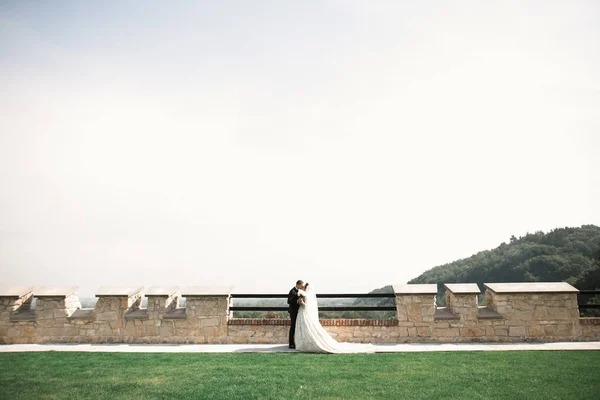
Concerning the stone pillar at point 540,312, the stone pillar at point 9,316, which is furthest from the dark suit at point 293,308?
the stone pillar at point 9,316

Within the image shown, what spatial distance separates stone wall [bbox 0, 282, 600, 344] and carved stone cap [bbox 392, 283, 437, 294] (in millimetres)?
25

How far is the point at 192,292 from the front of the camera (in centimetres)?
1047

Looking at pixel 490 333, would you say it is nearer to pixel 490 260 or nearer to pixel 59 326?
pixel 59 326

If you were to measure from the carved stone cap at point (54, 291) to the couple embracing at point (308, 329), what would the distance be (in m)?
5.98

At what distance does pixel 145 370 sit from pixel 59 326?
4826 millimetres

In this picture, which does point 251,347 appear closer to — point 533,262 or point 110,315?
point 110,315

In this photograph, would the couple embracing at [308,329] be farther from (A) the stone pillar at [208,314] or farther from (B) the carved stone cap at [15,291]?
(B) the carved stone cap at [15,291]

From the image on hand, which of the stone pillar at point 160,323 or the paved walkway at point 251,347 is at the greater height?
the stone pillar at point 160,323

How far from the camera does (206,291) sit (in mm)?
10539

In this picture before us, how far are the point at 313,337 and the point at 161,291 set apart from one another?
4335mm

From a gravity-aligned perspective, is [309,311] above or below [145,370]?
above

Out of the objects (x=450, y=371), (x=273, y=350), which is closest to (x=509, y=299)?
(x=450, y=371)

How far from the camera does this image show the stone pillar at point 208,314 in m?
10.4

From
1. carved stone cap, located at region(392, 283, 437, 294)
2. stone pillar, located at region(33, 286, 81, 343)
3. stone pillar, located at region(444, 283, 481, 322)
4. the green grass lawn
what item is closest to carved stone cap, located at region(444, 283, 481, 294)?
stone pillar, located at region(444, 283, 481, 322)
